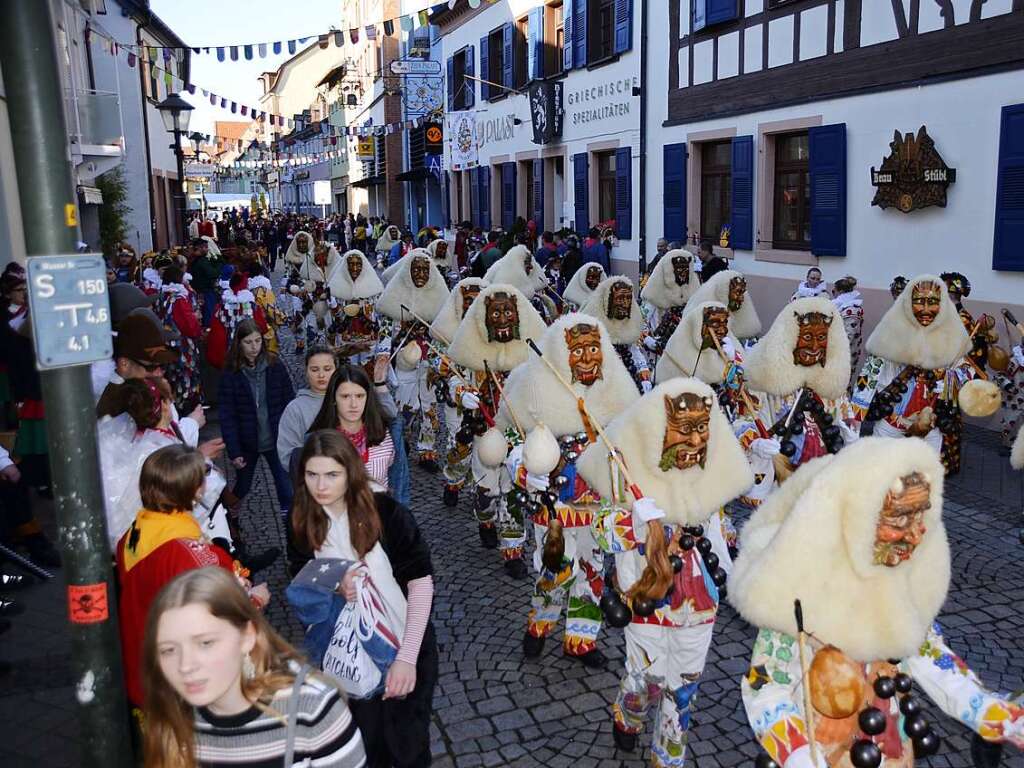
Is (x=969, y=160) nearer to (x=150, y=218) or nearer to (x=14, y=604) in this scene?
(x=14, y=604)

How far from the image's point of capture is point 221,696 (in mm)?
2219

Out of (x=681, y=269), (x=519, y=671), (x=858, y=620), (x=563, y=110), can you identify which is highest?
(x=563, y=110)

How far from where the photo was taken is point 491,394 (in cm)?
680

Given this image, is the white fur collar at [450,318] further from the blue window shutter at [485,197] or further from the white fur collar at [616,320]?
the blue window shutter at [485,197]

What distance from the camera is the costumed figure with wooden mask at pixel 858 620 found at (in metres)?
2.67

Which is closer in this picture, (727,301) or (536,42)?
(727,301)

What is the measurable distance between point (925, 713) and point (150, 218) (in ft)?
80.9

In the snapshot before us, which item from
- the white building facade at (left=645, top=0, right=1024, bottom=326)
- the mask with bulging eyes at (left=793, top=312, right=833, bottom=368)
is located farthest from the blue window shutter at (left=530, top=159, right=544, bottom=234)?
the mask with bulging eyes at (left=793, top=312, right=833, bottom=368)

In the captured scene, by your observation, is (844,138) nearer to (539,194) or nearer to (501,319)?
(501,319)

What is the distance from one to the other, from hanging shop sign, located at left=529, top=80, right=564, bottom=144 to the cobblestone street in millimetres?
15236

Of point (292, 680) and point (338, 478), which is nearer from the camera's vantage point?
point (292, 680)

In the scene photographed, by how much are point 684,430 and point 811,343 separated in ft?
7.70

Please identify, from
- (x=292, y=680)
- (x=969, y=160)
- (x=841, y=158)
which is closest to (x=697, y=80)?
(x=841, y=158)

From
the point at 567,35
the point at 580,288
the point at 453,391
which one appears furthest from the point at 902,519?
the point at 567,35
